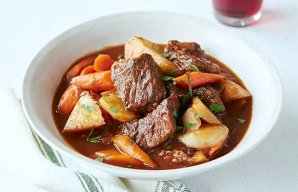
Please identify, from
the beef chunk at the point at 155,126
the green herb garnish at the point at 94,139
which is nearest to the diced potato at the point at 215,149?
the beef chunk at the point at 155,126

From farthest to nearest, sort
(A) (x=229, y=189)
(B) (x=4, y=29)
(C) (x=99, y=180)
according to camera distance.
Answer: (B) (x=4, y=29) < (A) (x=229, y=189) < (C) (x=99, y=180)

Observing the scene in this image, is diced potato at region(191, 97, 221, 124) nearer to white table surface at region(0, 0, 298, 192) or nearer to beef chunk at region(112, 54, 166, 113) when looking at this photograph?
beef chunk at region(112, 54, 166, 113)

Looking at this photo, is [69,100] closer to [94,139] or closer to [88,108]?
[88,108]

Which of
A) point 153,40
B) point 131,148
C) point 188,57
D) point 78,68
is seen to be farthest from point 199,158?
point 153,40

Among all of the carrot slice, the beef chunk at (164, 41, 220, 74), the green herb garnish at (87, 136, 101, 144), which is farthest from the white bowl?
the beef chunk at (164, 41, 220, 74)

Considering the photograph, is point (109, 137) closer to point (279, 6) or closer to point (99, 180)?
point (99, 180)

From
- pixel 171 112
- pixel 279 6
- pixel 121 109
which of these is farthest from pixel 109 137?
pixel 279 6

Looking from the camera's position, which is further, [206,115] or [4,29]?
[4,29]

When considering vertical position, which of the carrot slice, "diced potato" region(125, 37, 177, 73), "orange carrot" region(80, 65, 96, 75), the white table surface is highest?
"diced potato" region(125, 37, 177, 73)
